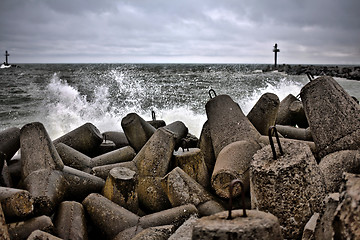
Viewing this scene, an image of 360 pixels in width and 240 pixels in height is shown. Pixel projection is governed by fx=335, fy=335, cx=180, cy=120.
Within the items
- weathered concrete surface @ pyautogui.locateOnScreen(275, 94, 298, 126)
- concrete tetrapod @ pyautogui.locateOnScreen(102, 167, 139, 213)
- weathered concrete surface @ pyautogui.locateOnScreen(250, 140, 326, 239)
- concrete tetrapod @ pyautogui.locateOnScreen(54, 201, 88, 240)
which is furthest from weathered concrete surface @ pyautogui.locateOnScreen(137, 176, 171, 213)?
weathered concrete surface @ pyautogui.locateOnScreen(275, 94, 298, 126)

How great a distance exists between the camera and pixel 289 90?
1315cm

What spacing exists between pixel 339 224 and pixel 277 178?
0.69 m

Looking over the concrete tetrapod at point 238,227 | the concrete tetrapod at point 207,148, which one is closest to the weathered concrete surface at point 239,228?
the concrete tetrapod at point 238,227

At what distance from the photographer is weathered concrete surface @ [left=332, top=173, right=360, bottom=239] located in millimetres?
1279

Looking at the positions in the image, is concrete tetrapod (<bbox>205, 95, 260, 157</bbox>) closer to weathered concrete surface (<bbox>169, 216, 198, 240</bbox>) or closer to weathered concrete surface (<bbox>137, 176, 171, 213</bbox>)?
weathered concrete surface (<bbox>137, 176, 171, 213</bbox>)

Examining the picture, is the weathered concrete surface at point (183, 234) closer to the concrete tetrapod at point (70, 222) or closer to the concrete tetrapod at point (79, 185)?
the concrete tetrapod at point (70, 222)

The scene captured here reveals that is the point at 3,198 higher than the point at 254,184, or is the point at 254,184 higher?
the point at 254,184

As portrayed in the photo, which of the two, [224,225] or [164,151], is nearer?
[224,225]

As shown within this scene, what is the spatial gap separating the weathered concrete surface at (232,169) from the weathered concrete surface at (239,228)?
147 cm

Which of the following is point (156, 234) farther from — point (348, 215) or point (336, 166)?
point (336, 166)

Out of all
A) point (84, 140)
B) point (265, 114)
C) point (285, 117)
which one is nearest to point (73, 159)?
point (84, 140)

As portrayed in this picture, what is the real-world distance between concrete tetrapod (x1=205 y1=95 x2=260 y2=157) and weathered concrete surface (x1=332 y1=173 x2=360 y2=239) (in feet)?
7.93

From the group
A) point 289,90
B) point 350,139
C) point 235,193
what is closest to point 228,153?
point 235,193

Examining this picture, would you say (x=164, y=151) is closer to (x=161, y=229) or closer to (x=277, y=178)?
(x=161, y=229)
